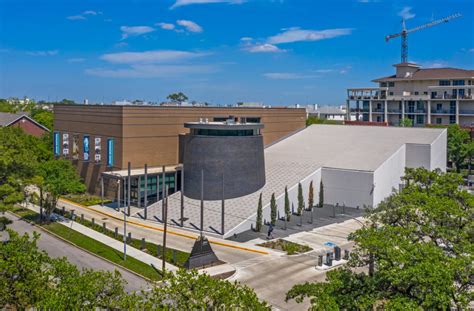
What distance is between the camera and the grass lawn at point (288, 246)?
38938 mm

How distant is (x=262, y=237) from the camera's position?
4338cm

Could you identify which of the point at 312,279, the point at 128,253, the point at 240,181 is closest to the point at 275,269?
the point at 312,279

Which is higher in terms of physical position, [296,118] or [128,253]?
[296,118]

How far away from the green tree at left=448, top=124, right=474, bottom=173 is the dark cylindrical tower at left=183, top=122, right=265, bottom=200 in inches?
1721

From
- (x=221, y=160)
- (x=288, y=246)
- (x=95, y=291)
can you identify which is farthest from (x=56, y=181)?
(x=95, y=291)

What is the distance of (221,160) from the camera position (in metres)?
51.3

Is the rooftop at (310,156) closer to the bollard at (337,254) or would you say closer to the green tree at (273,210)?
the green tree at (273,210)

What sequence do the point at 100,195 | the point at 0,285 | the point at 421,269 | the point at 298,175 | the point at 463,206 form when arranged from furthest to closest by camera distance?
the point at 100,195 → the point at 298,175 → the point at 463,206 → the point at 0,285 → the point at 421,269

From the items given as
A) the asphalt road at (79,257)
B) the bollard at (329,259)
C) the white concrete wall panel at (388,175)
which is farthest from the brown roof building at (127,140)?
the bollard at (329,259)

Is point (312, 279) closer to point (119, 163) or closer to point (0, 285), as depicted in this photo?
point (0, 285)

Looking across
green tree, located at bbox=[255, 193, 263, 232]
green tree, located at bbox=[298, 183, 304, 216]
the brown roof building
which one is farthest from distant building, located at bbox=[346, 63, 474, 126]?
green tree, located at bbox=[255, 193, 263, 232]

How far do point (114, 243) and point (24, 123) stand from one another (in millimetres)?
70581

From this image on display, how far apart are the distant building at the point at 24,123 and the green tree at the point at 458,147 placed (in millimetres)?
83956

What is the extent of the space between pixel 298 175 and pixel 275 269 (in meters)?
23.2
